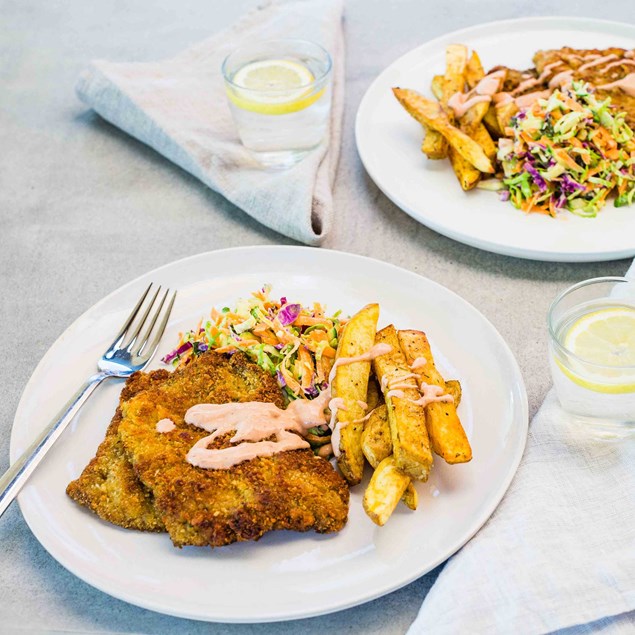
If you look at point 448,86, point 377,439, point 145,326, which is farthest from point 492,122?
point 377,439

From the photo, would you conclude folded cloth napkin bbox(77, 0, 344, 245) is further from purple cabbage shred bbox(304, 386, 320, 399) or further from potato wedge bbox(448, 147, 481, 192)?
purple cabbage shred bbox(304, 386, 320, 399)

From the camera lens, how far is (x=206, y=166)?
4684 millimetres

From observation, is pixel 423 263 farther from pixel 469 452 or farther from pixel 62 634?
pixel 62 634

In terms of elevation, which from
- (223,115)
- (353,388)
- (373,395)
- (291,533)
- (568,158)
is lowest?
(223,115)

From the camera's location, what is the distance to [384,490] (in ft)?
8.67

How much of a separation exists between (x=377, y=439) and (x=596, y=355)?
876mm

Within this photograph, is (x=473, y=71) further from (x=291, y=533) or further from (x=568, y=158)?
(x=291, y=533)

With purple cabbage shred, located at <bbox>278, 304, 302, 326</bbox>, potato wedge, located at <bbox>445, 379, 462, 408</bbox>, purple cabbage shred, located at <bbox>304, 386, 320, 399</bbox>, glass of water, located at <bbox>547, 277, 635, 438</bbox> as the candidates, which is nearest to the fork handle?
purple cabbage shred, located at <bbox>278, 304, 302, 326</bbox>

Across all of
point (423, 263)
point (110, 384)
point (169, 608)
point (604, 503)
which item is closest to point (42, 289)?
point (110, 384)

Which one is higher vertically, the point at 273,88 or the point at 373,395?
the point at 273,88

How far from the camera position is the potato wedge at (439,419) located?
2.77 m

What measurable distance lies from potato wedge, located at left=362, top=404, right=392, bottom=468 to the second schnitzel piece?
14 cm

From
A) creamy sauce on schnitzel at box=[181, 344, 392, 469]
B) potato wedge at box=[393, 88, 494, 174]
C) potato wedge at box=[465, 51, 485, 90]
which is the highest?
potato wedge at box=[465, 51, 485, 90]

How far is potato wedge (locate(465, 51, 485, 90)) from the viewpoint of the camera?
4.70 meters
